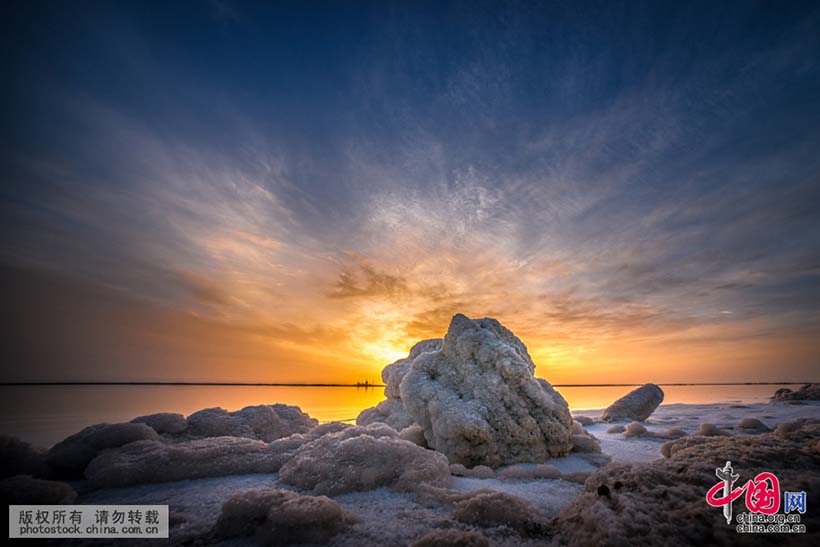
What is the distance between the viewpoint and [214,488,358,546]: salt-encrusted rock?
250 cm

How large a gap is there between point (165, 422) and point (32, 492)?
3.51m

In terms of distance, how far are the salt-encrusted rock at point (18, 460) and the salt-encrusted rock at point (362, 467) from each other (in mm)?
3353

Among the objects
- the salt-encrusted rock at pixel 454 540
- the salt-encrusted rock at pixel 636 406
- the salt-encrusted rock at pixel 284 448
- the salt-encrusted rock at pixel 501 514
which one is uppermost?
the salt-encrusted rock at pixel 454 540

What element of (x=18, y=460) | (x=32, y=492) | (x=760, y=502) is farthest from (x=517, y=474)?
(x=18, y=460)

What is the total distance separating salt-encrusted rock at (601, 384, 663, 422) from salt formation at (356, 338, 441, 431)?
8569mm

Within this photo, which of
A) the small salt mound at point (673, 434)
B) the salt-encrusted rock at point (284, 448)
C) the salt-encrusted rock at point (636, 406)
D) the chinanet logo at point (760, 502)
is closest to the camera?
the chinanet logo at point (760, 502)

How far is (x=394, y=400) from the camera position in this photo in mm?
10359

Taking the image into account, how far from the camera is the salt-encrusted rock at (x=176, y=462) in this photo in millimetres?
4072

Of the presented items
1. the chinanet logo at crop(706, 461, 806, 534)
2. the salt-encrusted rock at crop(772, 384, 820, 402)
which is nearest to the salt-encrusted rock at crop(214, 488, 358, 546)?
the chinanet logo at crop(706, 461, 806, 534)

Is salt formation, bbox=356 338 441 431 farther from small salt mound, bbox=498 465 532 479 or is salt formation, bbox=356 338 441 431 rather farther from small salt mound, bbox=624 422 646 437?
small salt mound, bbox=624 422 646 437

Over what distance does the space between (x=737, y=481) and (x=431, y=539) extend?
244 centimetres

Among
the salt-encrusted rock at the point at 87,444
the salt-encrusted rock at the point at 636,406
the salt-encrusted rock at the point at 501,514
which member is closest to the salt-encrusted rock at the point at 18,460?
the salt-encrusted rock at the point at 87,444

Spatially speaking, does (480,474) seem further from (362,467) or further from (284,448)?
(284,448)

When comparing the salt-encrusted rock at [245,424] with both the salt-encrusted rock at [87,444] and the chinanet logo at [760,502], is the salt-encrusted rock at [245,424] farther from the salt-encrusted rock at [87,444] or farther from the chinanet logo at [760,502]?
the chinanet logo at [760,502]
